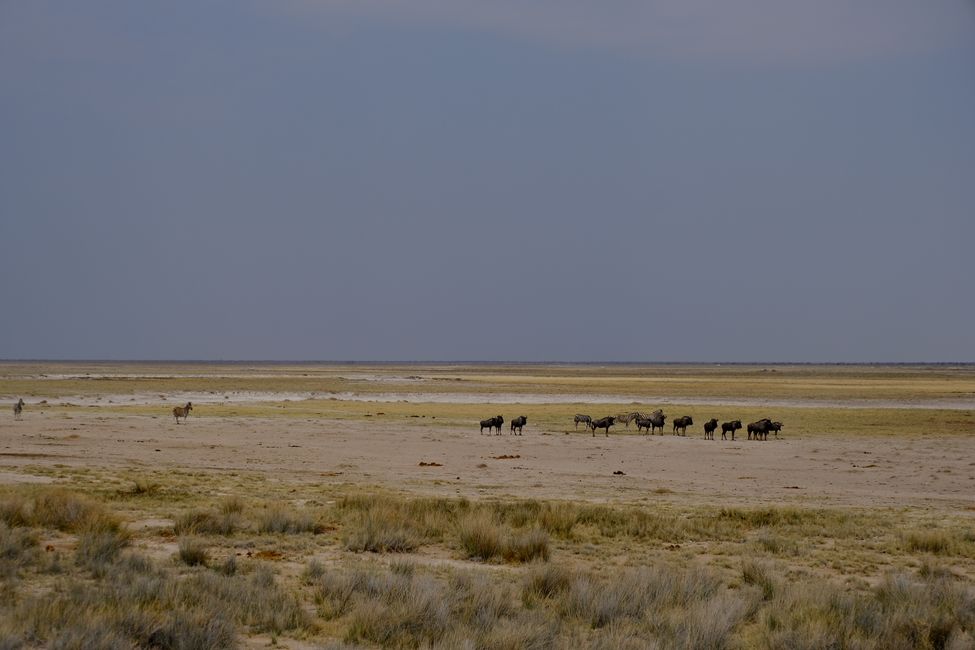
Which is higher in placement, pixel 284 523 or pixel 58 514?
pixel 58 514

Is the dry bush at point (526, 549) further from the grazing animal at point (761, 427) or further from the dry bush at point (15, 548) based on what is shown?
the grazing animal at point (761, 427)

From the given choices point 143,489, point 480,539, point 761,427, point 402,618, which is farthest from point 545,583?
point 761,427

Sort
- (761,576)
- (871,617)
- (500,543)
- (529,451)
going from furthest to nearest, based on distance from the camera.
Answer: (529,451) → (500,543) → (761,576) → (871,617)

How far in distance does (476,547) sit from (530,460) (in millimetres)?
15629

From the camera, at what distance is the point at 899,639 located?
901 centimetres

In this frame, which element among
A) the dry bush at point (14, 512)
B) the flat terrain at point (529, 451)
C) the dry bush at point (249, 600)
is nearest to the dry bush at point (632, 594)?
the dry bush at point (249, 600)

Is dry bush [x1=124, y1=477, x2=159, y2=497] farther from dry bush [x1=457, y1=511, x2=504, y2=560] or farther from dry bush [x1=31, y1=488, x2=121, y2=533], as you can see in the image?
dry bush [x1=457, y1=511, x2=504, y2=560]

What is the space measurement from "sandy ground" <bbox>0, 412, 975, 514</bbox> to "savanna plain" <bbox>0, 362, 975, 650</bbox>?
19cm

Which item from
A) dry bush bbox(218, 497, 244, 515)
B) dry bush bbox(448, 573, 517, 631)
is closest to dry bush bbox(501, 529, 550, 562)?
dry bush bbox(448, 573, 517, 631)

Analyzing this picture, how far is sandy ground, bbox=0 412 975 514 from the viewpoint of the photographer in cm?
2169

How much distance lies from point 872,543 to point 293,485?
13.3 m

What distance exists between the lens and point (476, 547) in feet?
43.7

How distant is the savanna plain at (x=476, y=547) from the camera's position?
29.3ft

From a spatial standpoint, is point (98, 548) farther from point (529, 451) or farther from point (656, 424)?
point (656, 424)
